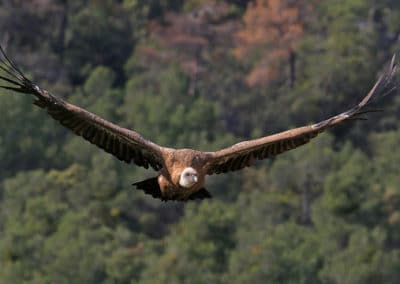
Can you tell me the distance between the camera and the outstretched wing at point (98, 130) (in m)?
16.2

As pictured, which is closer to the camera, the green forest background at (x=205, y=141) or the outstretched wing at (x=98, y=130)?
the outstretched wing at (x=98, y=130)

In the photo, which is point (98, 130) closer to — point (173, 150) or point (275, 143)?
point (173, 150)

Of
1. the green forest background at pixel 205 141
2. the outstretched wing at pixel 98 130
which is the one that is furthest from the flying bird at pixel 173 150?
the green forest background at pixel 205 141

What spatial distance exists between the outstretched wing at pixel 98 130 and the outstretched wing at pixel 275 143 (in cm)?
68

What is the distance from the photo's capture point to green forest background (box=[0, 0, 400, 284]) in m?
44.2

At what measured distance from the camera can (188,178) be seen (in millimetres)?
16344

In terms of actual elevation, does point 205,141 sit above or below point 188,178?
below

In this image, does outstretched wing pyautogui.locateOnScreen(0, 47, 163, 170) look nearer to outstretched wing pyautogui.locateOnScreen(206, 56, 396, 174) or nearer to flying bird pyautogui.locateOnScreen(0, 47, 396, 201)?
flying bird pyautogui.locateOnScreen(0, 47, 396, 201)

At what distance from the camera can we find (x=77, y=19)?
64312 mm

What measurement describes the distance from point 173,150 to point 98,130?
827 millimetres

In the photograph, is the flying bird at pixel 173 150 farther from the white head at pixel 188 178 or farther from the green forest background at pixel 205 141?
the green forest background at pixel 205 141

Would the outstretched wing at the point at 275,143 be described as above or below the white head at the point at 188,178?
above

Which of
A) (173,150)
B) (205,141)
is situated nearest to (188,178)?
(173,150)

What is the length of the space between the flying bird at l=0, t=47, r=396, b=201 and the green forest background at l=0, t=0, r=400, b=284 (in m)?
24.5
